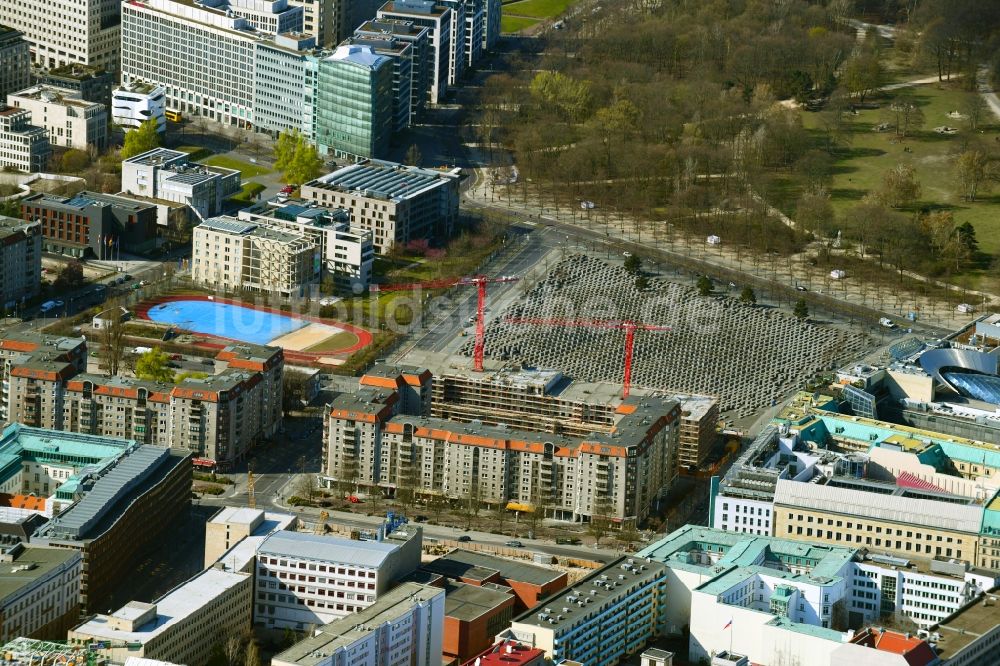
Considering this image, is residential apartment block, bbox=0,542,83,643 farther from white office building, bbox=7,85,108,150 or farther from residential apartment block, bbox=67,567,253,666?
white office building, bbox=7,85,108,150

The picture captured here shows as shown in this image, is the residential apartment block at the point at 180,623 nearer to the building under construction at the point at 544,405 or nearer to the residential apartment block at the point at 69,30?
the building under construction at the point at 544,405

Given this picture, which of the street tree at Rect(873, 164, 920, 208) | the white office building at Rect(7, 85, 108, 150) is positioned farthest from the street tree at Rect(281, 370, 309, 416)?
the street tree at Rect(873, 164, 920, 208)

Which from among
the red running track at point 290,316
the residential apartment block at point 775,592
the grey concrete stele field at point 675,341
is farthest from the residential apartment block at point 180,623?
the grey concrete stele field at point 675,341

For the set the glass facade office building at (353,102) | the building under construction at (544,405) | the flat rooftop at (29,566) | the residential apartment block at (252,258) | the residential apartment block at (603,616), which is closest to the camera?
the flat rooftop at (29,566)

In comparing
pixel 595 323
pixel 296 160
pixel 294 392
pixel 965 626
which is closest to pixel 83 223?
pixel 296 160

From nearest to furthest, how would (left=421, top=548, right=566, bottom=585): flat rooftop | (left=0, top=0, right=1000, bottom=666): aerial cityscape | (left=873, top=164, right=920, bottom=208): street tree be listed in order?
(left=0, top=0, right=1000, bottom=666): aerial cityscape, (left=421, top=548, right=566, bottom=585): flat rooftop, (left=873, top=164, right=920, bottom=208): street tree

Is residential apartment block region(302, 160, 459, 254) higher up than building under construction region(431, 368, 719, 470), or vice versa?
residential apartment block region(302, 160, 459, 254)
